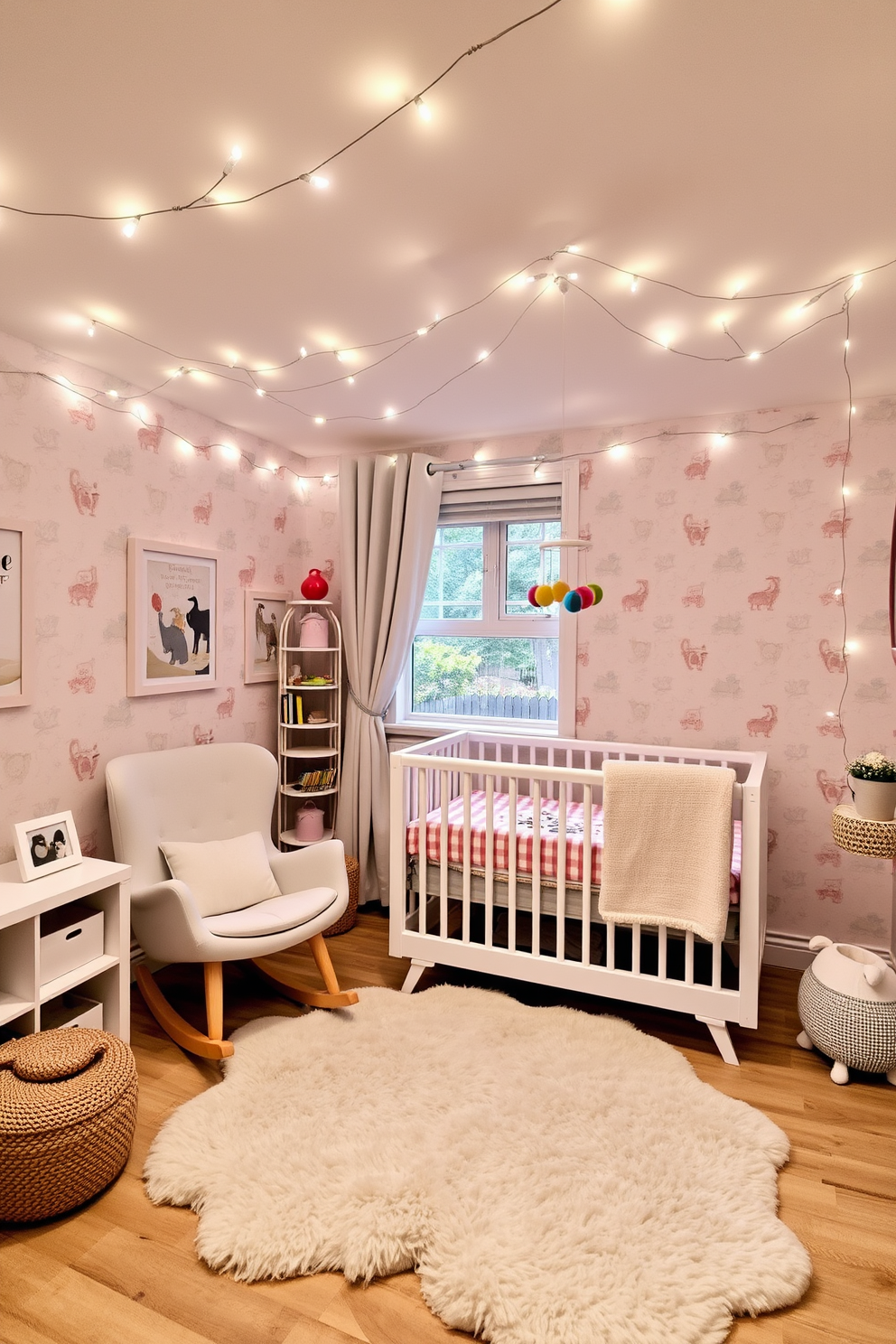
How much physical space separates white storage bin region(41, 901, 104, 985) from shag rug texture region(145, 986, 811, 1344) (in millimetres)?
543

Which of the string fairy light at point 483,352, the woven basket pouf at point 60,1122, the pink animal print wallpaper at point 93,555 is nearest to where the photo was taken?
the woven basket pouf at point 60,1122

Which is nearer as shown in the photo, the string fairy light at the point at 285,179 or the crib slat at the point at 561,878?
the string fairy light at the point at 285,179

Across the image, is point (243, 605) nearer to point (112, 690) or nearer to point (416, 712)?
point (112, 690)

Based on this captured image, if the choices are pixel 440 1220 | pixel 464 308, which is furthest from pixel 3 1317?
pixel 464 308

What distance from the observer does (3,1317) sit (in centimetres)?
142

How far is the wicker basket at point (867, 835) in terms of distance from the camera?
2.21 metres

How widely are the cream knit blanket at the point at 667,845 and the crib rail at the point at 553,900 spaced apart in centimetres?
7

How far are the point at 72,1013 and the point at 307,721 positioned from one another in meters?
1.71

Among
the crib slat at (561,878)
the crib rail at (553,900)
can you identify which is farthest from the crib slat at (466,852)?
the crib slat at (561,878)

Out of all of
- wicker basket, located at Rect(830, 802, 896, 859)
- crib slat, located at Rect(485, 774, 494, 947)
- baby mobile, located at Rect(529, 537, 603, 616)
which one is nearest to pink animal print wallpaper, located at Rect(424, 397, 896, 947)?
wicker basket, located at Rect(830, 802, 896, 859)

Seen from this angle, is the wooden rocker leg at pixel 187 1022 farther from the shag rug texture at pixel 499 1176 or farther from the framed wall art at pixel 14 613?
the framed wall art at pixel 14 613

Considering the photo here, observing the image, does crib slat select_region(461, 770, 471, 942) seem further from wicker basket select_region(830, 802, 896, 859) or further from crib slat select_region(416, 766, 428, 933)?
wicker basket select_region(830, 802, 896, 859)

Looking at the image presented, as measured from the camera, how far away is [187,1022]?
2.48 meters

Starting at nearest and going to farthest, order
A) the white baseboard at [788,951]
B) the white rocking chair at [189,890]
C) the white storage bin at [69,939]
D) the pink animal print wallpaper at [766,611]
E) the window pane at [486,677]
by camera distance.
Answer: the white storage bin at [69,939], the white rocking chair at [189,890], the pink animal print wallpaper at [766,611], the white baseboard at [788,951], the window pane at [486,677]
